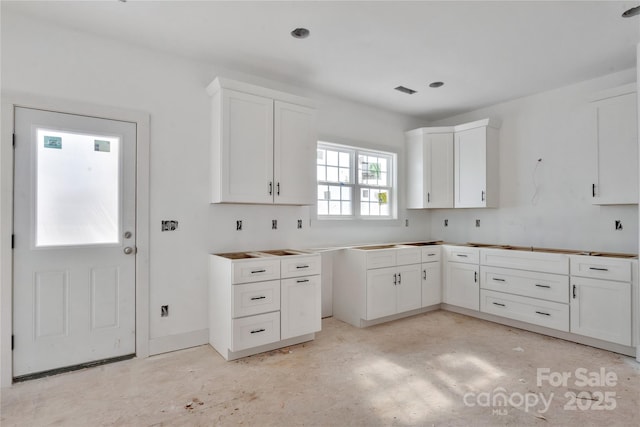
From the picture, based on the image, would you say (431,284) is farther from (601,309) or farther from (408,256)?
(601,309)

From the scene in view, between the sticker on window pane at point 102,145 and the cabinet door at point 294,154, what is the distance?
146 centimetres

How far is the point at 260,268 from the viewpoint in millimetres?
3111

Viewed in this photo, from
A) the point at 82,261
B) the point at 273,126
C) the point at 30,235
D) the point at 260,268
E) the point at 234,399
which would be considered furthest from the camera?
the point at 273,126

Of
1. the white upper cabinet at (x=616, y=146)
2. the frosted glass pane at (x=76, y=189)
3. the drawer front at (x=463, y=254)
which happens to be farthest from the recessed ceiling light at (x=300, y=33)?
the drawer front at (x=463, y=254)

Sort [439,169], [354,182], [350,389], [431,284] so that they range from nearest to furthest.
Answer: [350,389]
[431,284]
[354,182]
[439,169]

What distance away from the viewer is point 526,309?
371 centimetres

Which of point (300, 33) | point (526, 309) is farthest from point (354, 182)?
point (526, 309)

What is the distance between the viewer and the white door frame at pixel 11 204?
2.51m

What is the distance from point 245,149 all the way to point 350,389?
227cm

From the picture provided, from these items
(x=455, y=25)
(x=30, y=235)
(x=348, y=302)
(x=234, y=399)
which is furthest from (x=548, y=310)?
(x=30, y=235)

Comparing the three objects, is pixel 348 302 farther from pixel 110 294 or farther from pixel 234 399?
pixel 110 294

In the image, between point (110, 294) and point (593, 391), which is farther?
point (110, 294)

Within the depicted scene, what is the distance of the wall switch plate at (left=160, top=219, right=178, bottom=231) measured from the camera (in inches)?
125

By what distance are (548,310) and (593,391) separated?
122 centimetres
